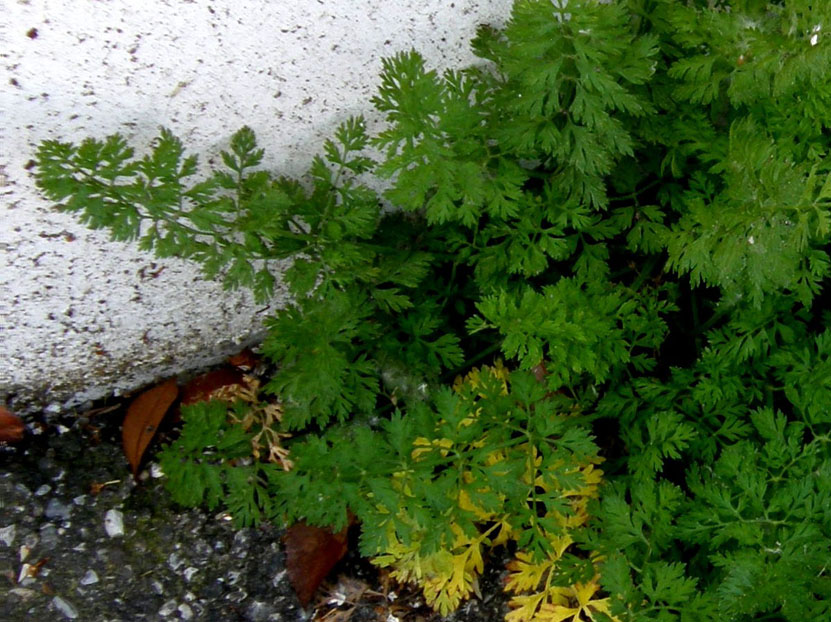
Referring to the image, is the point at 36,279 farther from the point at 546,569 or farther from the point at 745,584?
the point at 745,584

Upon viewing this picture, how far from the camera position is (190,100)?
1.97m

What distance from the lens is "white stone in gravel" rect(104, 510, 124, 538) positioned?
2.32 meters

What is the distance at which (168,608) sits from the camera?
7.27 feet

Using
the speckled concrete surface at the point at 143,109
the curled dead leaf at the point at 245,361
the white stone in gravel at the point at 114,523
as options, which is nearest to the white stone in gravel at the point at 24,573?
the white stone in gravel at the point at 114,523

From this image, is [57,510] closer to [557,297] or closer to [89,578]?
[89,578]

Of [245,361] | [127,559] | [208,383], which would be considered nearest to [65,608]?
[127,559]

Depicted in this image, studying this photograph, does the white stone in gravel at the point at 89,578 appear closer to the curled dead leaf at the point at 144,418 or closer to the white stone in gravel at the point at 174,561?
the white stone in gravel at the point at 174,561

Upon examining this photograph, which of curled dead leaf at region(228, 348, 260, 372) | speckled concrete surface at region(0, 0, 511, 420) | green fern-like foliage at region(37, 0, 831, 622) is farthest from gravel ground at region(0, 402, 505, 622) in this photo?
curled dead leaf at region(228, 348, 260, 372)

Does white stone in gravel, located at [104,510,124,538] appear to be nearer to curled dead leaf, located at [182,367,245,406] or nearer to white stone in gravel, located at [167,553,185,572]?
white stone in gravel, located at [167,553,185,572]

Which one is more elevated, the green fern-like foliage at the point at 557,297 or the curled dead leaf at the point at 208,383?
the green fern-like foliage at the point at 557,297

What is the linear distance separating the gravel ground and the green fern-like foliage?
14cm

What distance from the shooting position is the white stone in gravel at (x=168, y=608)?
2.21m

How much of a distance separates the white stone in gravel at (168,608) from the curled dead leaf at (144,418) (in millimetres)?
421

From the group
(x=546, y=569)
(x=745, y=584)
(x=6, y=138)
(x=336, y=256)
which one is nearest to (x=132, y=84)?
(x=6, y=138)
